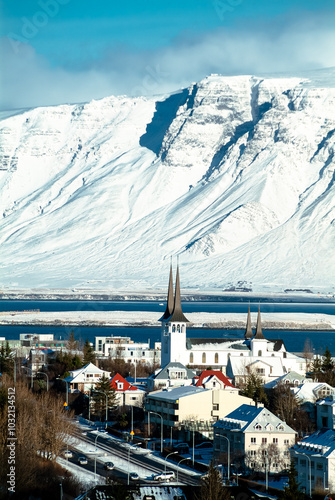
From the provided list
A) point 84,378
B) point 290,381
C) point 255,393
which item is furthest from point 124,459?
point 290,381

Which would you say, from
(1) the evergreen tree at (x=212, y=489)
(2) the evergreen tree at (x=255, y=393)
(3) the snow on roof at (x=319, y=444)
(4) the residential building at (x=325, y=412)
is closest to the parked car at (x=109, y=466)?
(3) the snow on roof at (x=319, y=444)

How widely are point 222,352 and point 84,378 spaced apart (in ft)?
71.7

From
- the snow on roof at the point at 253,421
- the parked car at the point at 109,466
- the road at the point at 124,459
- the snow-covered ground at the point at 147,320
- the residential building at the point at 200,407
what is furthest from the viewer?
the snow-covered ground at the point at 147,320

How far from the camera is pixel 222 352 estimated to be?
93.6m

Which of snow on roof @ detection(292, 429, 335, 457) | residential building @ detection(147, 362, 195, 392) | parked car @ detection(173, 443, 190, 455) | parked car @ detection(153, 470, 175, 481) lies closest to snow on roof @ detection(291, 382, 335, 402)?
residential building @ detection(147, 362, 195, 392)

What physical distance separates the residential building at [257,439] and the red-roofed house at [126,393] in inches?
486

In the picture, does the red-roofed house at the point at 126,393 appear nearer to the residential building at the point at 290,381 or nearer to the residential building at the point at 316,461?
the residential building at the point at 290,381

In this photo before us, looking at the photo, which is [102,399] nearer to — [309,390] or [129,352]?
[309,390]

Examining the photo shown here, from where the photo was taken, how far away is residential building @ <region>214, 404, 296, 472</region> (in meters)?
51.8

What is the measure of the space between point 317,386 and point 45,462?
23.7 meters

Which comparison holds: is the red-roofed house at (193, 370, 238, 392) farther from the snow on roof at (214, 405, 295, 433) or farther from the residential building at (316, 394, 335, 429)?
the snow on roof at (214, 405, 295, 433)

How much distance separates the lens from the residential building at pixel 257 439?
170ft

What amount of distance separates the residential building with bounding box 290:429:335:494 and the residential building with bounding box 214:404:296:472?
72.9 inches

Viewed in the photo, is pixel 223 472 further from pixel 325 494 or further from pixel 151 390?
pixel 151 390
